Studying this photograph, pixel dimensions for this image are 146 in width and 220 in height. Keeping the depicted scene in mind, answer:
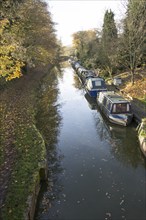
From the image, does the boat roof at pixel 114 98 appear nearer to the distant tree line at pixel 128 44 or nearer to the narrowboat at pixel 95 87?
the narrowboat at pixel 95 87

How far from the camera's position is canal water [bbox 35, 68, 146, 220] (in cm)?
1105

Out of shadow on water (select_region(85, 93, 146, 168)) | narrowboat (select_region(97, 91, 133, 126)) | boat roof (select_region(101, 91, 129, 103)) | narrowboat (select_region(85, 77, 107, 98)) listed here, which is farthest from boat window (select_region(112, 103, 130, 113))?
narrowboat (select_region(85, 77, 107, 98))

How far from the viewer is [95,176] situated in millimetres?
13734

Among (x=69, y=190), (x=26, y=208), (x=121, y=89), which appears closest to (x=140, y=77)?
(x=121, y=89)

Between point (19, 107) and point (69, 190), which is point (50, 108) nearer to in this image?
point (19, 107)

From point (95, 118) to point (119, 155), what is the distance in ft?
26.3

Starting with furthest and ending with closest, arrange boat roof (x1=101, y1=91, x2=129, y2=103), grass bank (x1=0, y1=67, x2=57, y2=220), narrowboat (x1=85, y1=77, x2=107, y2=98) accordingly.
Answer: narrowboat (x1=85, y1=77, x2=107, y2=98)
boat roof (x1=101, y1=91, x2=129, y2=103)
grass bank (x1=0, y1=67, x2=57, y2=220)

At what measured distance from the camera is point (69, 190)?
41.0ft

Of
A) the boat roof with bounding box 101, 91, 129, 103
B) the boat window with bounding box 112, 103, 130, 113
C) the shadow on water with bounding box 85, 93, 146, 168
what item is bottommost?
the shadow on water with bounding box 85, 93, 146, 168

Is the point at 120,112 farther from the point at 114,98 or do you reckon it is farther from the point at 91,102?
the point at 91,102

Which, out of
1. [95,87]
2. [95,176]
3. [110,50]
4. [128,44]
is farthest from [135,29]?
[95,176]

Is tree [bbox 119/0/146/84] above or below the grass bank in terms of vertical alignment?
above

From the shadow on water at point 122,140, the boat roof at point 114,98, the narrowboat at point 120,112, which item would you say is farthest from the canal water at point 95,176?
→ the boat roof at point 114,98

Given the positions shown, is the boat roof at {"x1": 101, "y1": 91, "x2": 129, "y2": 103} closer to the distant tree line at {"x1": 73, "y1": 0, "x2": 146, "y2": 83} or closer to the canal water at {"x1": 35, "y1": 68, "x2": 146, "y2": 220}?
the canal water at {"x1": 35, "y1": 68, "x2": 146, "y2": 220}
